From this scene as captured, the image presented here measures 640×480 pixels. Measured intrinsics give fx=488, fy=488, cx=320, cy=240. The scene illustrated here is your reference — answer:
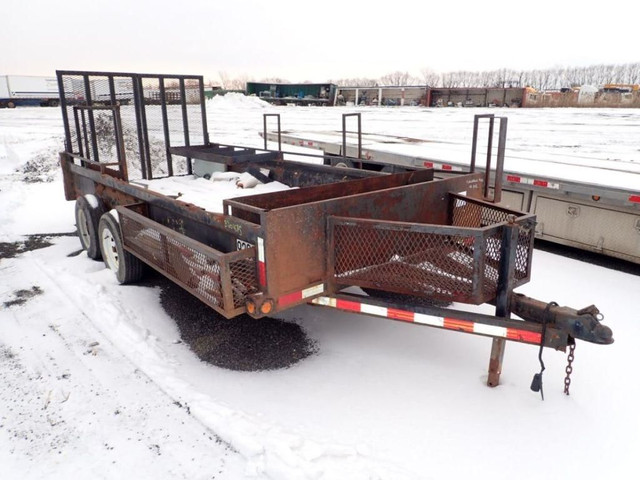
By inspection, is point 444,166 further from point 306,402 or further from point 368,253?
point 306,402

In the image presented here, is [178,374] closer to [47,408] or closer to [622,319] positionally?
[47,408]

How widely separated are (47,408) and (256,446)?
1.55 m

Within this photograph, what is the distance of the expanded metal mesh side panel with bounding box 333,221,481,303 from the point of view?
3.31 meters

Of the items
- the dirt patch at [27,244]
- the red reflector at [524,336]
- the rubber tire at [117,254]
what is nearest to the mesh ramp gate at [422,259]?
the red reflector at [524,336]

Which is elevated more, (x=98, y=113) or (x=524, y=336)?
(x=98, y=113)

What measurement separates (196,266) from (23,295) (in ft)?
8.68

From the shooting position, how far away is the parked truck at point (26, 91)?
45812 millimetres

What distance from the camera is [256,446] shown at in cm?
288

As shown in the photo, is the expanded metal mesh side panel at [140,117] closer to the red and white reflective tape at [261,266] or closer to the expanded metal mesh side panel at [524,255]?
the red and white reflective tape at [261,266]

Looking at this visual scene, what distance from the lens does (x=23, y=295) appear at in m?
5.11

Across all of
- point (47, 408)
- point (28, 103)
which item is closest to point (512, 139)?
point (47, 408)

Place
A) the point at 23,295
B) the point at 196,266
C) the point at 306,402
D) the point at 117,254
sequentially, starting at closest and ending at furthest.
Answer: the point at 306,402 → the point at 196,266 → the point at 23,295 → the point at 117,254

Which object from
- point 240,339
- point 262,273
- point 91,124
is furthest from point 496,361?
point 91,124

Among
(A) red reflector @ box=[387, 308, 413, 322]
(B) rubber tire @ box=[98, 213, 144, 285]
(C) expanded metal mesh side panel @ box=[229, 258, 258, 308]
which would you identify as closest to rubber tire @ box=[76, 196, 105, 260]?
(B) rubber tire @ box=[98, 213, 144, 285]
